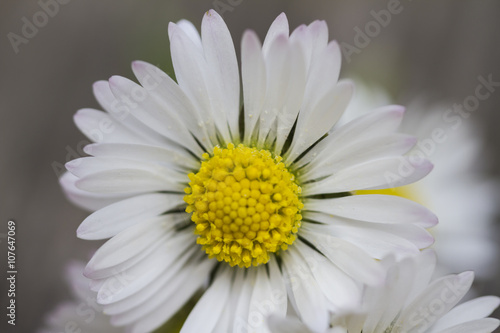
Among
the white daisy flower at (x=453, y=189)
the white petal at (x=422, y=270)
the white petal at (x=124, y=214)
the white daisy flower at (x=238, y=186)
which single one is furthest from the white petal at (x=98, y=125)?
the white daisy flower at (x=453, y=189)

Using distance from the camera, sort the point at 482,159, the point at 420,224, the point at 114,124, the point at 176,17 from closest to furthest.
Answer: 1. the point at 420,224
2. the point at 114,124
3. the point at 482,159
4. the point at 176,17

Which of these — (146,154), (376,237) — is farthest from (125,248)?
(376,237)

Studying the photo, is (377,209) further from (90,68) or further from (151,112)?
(90,68)

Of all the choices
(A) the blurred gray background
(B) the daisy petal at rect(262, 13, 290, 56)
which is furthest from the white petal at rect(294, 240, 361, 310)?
(A) the blurred gray background

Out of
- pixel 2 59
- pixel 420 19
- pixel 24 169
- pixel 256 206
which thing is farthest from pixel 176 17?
pixel 256 206

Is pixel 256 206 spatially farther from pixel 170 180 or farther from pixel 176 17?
pixel 176 17

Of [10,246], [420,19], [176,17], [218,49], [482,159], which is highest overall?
[420,19]

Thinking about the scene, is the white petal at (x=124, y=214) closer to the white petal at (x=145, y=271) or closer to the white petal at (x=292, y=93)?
the white petal at (x=145, y=271)
